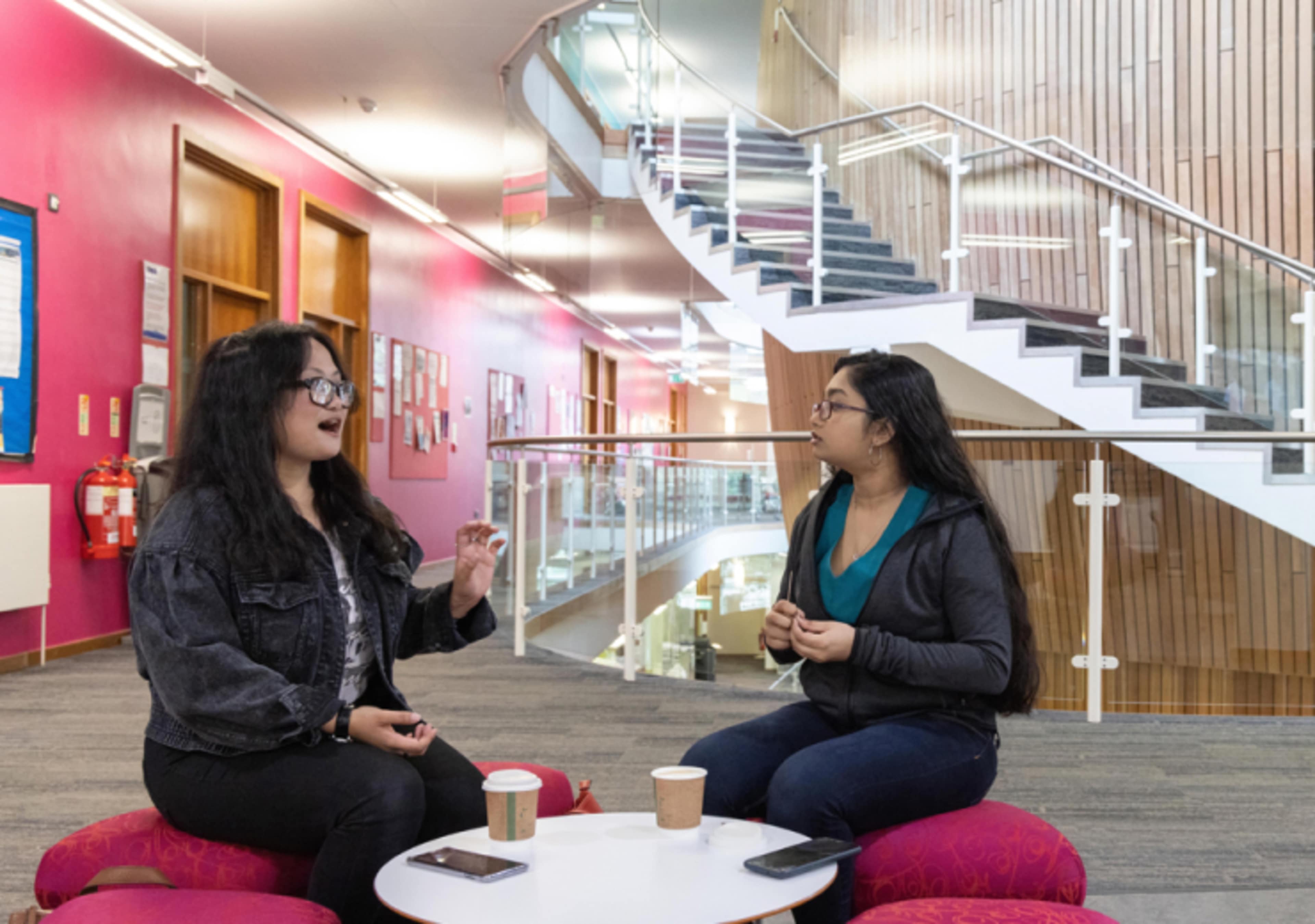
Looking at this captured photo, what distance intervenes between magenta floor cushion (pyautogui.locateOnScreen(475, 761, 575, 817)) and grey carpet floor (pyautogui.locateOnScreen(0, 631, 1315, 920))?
3.35 feet

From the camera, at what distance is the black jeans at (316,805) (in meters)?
1.71

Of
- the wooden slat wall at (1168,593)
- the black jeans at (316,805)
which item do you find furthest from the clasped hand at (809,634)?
the wooden slat wall at (1168,593)

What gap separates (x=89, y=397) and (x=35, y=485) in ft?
2.21

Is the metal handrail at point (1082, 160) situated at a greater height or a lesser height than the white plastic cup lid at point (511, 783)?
greater

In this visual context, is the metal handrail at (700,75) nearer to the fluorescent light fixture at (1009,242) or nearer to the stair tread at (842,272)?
the stair tread at (842,272)

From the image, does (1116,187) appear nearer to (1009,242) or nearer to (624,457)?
(1009,242)

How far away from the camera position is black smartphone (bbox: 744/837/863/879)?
4.94 ft

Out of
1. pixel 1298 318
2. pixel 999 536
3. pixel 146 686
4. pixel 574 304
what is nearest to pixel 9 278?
pixel 146 686

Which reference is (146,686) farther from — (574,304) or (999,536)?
(574,304)

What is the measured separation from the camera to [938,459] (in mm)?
2219

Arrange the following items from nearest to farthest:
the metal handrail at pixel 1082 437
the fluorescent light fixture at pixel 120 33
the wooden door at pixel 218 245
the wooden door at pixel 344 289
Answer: the metal handrail at pixel 1082 437
the fluorescent light fixture at pixel 120 33
the wooden door at pixel 218 245
the wooden door at pixel 344 289

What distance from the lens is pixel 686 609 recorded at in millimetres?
5078

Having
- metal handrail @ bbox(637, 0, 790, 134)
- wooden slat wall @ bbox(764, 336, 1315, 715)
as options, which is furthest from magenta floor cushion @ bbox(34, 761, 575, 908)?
metal handrail @ bbox(637, 0, 790, 134)

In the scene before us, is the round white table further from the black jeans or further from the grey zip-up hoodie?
the grey zip-up hoodie
